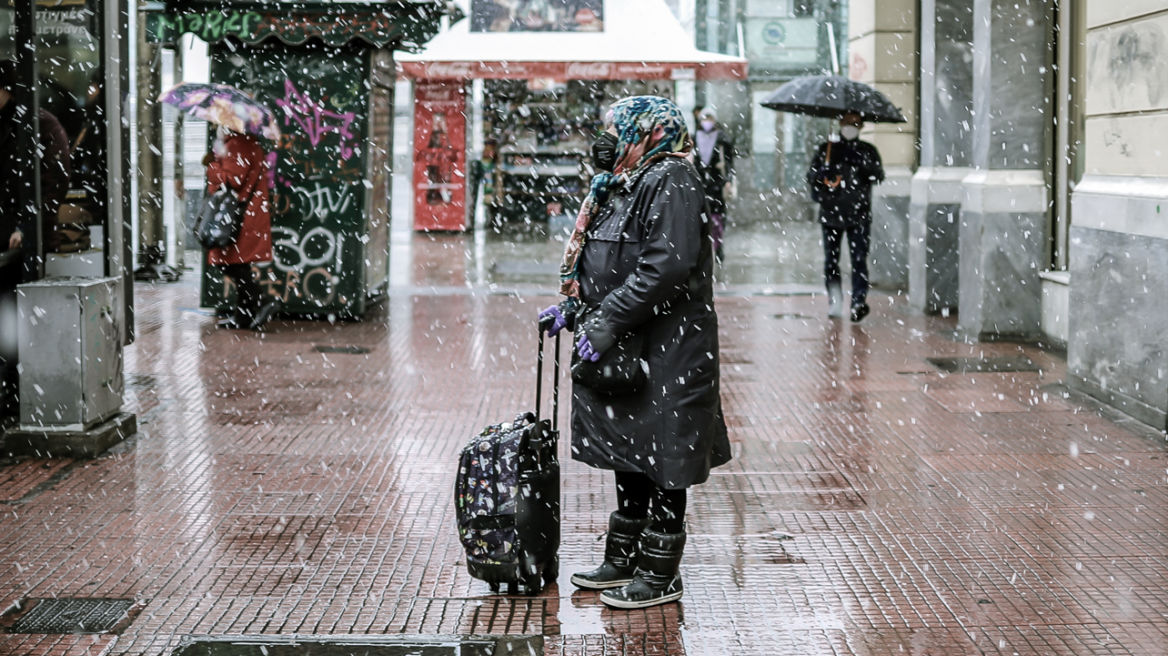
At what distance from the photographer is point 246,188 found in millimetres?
11281

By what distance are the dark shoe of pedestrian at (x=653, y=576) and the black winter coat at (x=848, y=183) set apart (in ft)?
25.2

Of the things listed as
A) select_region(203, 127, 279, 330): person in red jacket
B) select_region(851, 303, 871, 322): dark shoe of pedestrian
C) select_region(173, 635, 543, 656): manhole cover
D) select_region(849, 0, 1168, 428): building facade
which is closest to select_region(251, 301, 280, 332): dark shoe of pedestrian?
select_region(203, 127, 279, 330): person in red jacket

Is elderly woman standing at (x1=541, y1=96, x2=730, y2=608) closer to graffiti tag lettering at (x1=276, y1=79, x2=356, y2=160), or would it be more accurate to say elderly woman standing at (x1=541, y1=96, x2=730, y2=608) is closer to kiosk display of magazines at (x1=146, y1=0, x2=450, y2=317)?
kiosk display of magazines at (x1=146, y1=0, x2=450, y2=317)

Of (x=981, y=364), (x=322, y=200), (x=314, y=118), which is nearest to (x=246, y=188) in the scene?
(x=322, y=200)

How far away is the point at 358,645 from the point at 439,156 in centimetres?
1889

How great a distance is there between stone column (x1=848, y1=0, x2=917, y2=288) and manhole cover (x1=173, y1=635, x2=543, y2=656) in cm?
1146

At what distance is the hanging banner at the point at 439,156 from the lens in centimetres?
2272

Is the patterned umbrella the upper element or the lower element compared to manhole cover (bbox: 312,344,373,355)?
upper

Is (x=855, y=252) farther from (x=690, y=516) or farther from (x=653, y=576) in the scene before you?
(x=653, y=576)

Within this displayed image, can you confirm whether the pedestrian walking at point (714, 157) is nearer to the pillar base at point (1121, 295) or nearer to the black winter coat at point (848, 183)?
the black winter coat at point (848, 183)

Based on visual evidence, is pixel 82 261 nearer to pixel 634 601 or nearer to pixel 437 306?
pixel 634 601

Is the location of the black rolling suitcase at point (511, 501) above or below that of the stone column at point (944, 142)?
below

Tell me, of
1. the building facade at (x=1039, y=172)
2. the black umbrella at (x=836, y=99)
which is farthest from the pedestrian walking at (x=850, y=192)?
the building facade at (x=1039, y=172)

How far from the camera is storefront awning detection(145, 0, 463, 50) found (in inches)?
452
